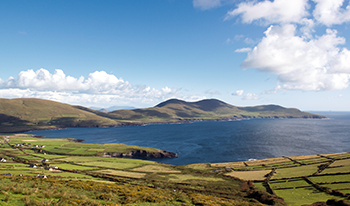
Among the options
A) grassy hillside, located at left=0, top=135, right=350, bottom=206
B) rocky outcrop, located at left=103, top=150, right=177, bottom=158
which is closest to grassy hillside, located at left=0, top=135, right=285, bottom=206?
grassy hillside, located at left=0, top=135, right=350, bottom=206

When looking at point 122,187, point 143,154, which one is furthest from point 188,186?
point 143,154

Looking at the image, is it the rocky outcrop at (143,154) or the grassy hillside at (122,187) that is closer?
the grassy hillside at (122,187)

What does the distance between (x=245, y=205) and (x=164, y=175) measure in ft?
132

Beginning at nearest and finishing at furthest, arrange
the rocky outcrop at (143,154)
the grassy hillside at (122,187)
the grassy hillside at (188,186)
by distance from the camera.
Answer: the grassy hillside at (122,187) < the grassy hillside at (188,186) < the rocky outcrop at (143,154)

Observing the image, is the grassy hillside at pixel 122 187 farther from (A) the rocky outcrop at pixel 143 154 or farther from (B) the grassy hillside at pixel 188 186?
(A) the rocky outcrop at pixel 143 154

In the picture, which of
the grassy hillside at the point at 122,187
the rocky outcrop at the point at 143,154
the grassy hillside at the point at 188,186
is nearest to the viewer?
the grassy hillside at the point at 122,187

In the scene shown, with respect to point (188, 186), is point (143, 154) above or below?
below

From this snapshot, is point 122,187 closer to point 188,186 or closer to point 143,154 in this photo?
point 188,186

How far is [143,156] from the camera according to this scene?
118 m

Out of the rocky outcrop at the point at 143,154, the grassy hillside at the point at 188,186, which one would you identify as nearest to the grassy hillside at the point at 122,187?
the grassy hillside at the point at 188,186

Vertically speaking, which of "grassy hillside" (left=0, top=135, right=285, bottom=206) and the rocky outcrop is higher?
"grassy hillside" (left=0, top=135, right=285, bottom=206)

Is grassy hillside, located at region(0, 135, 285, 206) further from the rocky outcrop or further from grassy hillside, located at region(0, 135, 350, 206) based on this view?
the rocky outcrop

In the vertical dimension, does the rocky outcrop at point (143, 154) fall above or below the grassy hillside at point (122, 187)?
below

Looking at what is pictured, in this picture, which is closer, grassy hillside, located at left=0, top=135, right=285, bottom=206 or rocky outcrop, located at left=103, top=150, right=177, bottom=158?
grassy hillside, located at left=0, top=135, right=285, bottom=206
